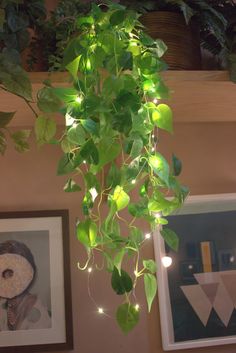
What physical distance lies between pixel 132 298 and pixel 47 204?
0.40 meters

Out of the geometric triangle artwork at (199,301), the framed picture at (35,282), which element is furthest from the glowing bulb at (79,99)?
the geometric triangle artwork at (199,301)

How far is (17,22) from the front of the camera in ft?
3.47

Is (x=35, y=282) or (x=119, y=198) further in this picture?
(x=35, y=282)

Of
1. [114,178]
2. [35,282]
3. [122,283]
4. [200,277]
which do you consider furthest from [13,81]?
[200,277]

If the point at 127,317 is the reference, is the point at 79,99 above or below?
above

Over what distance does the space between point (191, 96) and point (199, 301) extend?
25.4 inches

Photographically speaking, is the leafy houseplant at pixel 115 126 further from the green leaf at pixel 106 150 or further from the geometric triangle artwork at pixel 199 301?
the geometric triangle artwork at pixel 199 301

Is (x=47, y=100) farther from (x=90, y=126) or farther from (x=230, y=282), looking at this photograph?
(x=230, y=282)

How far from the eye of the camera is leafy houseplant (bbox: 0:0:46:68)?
1.03 m

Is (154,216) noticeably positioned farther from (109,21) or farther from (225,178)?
(225,178)

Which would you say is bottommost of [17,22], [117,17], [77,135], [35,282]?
[35,282]

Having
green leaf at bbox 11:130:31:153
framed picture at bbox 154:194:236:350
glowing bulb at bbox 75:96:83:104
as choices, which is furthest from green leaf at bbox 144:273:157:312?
framed picture at bbox 154:194:236:350

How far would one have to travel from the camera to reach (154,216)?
0.77m

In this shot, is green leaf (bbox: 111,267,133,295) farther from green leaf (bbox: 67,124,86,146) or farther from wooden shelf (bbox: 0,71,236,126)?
wooden shelf (bbox: 0,71,236,126)
